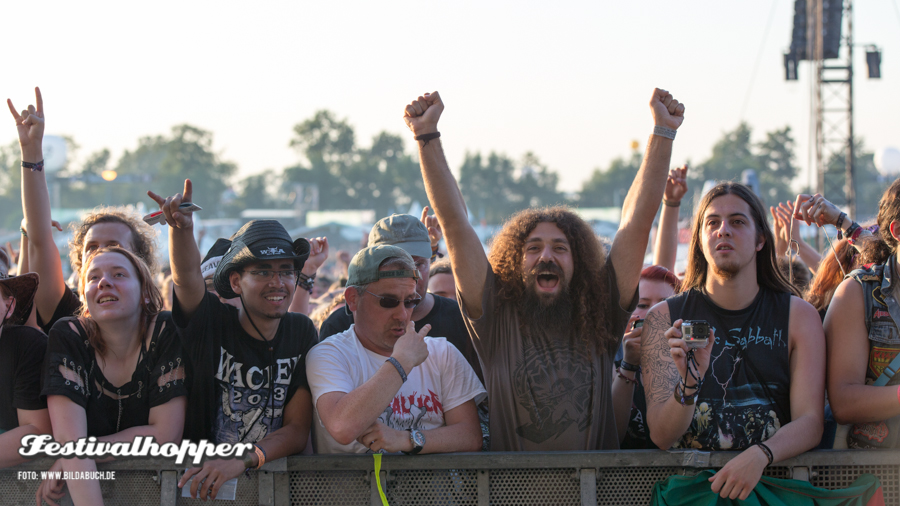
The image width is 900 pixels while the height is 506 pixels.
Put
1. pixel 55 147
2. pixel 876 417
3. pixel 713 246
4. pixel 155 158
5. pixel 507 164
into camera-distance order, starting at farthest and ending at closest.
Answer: pixel 155 158 < pixel 507 164 < pixel 55 147 < pixel 713 246 < pixel 876 417

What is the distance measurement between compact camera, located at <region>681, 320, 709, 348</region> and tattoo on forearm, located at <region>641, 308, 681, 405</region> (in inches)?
10.2

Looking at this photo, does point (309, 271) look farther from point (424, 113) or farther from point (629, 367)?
point (629, 367)

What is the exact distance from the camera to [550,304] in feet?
10.2

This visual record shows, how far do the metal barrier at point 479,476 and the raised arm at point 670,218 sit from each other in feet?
6.30

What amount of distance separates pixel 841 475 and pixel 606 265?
1.20 m

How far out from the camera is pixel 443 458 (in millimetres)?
2623

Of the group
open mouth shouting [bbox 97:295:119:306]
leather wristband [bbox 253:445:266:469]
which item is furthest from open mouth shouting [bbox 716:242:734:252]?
open mouth shouting [bbox 97:295:119:306]

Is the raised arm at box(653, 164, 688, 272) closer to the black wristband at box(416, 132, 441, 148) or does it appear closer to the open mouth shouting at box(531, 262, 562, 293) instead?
the open mouth shouting at box(531, 262, 562, 293)

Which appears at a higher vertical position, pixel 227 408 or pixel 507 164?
pixel 507 164

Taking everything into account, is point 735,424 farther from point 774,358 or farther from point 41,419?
point 41,419


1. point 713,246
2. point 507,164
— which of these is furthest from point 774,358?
point 507,164

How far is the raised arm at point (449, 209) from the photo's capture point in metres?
3.03

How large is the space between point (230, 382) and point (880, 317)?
2.64 m

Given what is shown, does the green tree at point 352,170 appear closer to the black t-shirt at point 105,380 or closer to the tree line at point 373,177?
the tree line at point 373,177
